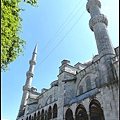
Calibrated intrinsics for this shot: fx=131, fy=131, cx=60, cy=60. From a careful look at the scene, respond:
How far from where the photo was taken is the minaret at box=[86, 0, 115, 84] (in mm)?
12041

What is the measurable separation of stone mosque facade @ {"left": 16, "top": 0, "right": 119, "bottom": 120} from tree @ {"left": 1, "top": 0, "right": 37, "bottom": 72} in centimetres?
779

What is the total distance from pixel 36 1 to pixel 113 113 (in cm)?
932

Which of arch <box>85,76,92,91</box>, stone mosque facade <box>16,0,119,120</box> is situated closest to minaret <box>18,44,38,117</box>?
stone mosque facade <box>16,0,119,120</box>

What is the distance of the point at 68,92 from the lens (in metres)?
17.1

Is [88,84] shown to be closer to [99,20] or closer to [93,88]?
[93,88]

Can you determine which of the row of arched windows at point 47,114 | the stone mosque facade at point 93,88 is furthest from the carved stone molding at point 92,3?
the row of arched windows at point 47,114

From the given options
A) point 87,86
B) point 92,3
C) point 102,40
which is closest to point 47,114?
point 87,86

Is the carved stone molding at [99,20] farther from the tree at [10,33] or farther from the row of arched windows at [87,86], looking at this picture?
the tree at [10,33]

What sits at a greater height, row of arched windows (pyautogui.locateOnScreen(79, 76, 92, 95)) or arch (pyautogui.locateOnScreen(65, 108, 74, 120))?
row of arched windows (pyautogui.locateOnScreen(79, 76, 92, 95))

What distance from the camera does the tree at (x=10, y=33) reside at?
589cm

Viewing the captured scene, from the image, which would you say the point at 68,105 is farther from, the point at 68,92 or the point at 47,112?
the point at 47,112

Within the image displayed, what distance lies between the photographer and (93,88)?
15453 millimetres

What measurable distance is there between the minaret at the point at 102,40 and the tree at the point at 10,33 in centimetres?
788

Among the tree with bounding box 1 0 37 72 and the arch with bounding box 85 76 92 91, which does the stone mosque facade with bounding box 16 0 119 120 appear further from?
the tree with bounding box 1 0 37 72
